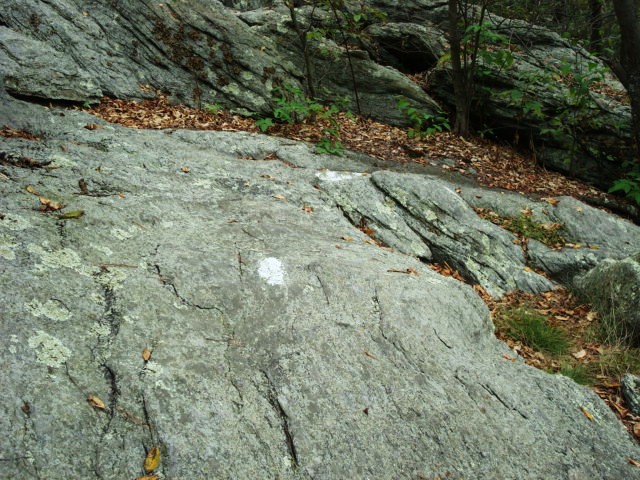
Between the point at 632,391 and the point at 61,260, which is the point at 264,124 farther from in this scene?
the point at 632,391

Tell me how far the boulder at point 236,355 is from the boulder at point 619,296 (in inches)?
61.8

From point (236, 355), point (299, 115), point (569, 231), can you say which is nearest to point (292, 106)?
point (299, 115)

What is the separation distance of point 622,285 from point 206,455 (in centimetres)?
486

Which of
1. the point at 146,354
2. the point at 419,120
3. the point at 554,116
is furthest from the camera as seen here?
the point at 554,116

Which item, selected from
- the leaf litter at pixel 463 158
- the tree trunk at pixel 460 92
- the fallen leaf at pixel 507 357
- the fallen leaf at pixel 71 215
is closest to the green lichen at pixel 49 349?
the fallen leaf at pixel 71 215

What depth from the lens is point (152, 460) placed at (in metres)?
2.17

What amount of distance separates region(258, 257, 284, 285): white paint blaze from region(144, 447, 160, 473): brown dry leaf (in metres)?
1.53

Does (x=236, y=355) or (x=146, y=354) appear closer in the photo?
(x=146, y=354)

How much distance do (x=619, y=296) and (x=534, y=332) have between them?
120 centimetres

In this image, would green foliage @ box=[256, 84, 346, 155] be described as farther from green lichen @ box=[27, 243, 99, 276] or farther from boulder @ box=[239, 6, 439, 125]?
green lichen @ box=[27, 243, 99, 276]

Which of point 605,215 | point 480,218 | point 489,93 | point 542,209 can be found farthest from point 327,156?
point 489,93

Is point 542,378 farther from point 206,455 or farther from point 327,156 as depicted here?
point 327,156

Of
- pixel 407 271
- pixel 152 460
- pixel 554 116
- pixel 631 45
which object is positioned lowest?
pixel 152 460

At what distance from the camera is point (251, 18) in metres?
11.1
